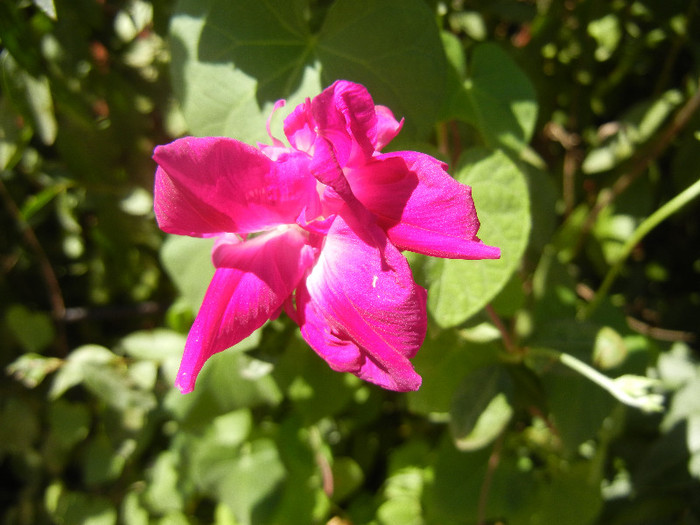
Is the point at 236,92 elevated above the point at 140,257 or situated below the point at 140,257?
above

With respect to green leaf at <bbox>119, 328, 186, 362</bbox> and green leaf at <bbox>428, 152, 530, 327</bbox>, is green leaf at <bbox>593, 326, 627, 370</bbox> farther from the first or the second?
green leaf at <bbox>119, 328, 186, 362</bbox>

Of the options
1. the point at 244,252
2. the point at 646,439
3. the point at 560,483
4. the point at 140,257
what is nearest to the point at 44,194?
the point at 140,257

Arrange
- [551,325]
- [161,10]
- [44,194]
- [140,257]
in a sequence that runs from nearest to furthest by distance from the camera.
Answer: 1. [551,325]
2. [161,10]
3. [44,194]
4. [140,257]

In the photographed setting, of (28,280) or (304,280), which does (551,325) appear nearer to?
(304,280)

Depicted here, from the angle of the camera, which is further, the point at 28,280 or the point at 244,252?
the point at 28,280

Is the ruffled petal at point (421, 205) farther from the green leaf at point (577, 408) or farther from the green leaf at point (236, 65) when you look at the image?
the green leaf at point (577, 408)

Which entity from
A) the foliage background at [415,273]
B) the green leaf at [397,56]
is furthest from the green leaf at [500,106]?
the green leaf at [397,56]

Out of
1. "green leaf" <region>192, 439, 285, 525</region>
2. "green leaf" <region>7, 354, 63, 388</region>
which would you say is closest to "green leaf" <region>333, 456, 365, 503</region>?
"green leaf" <region>192, 439, 285, 525</region>

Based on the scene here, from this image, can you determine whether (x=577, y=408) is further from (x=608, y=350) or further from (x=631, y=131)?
(x=631, y=131)

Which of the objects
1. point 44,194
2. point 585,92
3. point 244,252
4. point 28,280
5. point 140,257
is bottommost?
point 28,280
